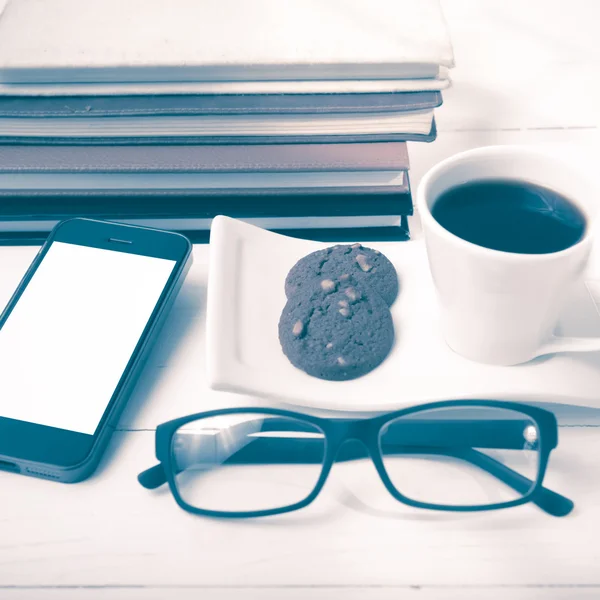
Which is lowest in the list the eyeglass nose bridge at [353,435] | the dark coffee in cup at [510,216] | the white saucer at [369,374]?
the eyeglass nose bridge at [353,435]

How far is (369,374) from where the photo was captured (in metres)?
0.45

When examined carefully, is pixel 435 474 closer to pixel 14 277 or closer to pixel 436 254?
pixel 436 254

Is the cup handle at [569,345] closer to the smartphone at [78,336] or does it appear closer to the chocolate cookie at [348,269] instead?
the chocolate cookie at [348,269]

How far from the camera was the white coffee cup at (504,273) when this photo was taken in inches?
14.9

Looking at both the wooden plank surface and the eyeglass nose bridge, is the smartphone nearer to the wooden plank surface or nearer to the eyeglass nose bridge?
the wooden plank surface

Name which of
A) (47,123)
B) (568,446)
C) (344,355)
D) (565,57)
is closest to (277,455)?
(344,355)

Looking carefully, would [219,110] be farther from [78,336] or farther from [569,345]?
[569,345]

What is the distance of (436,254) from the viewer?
0.41 meters

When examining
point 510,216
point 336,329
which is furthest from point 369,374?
point 510,216

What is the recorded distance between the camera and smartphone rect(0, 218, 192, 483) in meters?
0.43

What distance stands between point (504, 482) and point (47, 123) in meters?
0.43

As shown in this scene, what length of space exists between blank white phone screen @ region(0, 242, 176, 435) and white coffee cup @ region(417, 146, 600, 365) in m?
0.22

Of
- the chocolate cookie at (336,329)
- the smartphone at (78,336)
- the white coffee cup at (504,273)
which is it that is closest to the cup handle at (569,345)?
the white coffee cup at (504,273)

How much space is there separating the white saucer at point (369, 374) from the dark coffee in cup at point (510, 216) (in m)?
0.09
